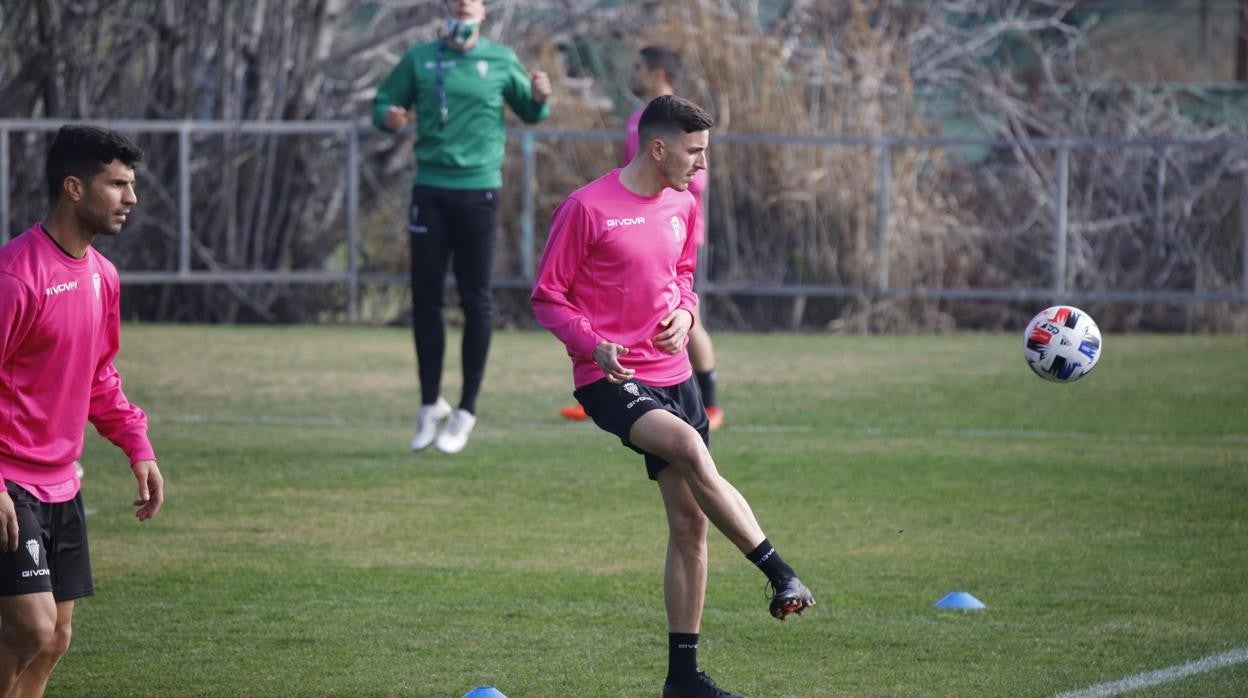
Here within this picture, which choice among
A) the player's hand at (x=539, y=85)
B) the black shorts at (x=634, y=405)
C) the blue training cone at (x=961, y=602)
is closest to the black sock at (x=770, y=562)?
the black shorts at (x=634, y=405)

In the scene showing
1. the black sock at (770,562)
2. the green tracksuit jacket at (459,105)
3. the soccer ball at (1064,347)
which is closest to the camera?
the black sock at (770,562)

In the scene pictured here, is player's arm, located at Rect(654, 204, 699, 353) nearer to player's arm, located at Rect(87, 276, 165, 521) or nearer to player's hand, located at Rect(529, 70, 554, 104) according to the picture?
player's arm, located at Rect(87, 276, 165, 521)

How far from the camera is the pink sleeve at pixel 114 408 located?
5.08m

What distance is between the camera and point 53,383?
15.9 ft

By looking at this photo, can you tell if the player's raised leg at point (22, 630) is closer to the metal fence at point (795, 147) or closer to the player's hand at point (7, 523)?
the player's hand at point (7, 523)

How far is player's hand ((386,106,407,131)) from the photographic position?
1020cm

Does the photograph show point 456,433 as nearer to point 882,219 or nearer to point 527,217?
point 527,217

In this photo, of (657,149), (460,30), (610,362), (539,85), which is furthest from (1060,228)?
(610,362)

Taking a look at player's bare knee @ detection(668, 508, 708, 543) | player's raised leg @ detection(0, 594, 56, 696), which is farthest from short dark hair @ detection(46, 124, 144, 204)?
player's bare knee @ detection(668, 508, 708, 543)

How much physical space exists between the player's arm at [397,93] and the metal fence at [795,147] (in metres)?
7.38

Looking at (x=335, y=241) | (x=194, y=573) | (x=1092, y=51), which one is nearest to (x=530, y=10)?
(x=335, y=241)

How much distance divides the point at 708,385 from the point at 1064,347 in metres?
4.00

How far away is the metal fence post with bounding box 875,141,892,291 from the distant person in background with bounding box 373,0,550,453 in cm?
787

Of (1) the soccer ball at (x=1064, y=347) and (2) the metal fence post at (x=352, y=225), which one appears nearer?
(1) the soccer ball at (x=1064, y=347)
